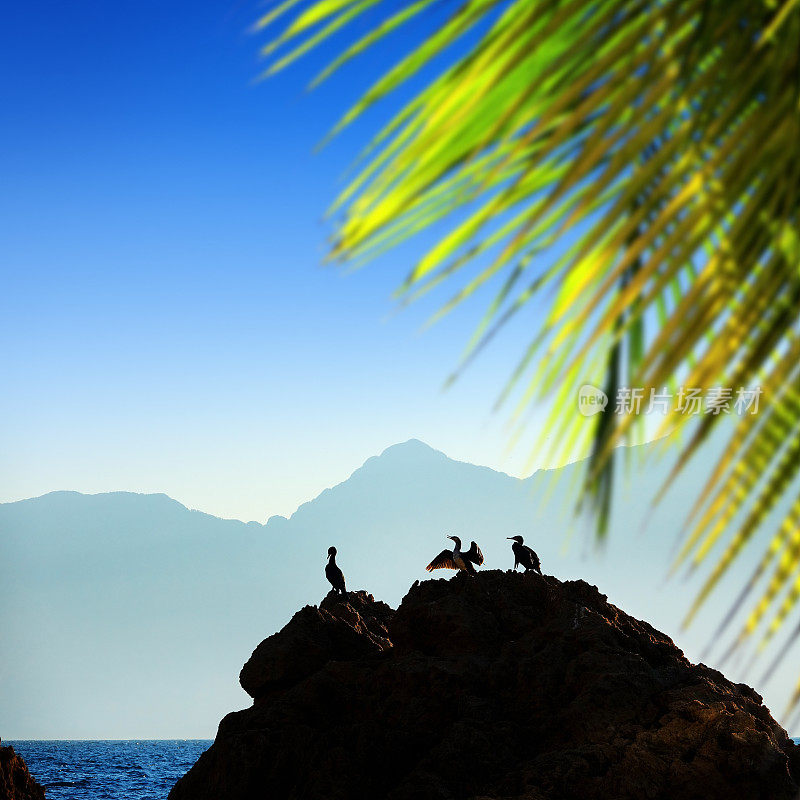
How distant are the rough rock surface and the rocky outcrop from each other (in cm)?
340

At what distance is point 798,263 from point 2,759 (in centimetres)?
1496

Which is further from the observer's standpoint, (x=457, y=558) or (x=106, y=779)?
(x=106, y=779)

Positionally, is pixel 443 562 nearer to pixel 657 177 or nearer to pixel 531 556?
pixel 531 556

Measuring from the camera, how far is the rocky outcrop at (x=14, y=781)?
40.7 feet

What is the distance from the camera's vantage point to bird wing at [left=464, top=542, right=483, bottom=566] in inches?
545

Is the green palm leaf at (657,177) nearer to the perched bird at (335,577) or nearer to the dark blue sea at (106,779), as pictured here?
the perched bird at (335,577)

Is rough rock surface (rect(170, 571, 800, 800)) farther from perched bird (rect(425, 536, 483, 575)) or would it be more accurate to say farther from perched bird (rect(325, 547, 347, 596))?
perched bird (rect(325, 547, 347, 596))

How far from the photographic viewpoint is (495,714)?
10.1 metres

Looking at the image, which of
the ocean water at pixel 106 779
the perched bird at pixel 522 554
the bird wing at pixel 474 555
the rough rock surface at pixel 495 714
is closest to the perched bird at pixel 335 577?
the rough rock surface at pixel 495 714

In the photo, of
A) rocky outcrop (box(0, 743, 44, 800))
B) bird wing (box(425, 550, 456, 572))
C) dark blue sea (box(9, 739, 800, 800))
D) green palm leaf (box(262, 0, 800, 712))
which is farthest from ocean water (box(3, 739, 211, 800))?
green palm leaf (box(262, 0, 800, 712))

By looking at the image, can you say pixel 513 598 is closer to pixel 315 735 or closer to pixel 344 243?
pixel 315 735

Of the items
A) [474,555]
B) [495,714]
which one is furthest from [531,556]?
[495,714]

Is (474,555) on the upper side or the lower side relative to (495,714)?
upper

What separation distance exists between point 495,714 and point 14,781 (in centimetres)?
836
